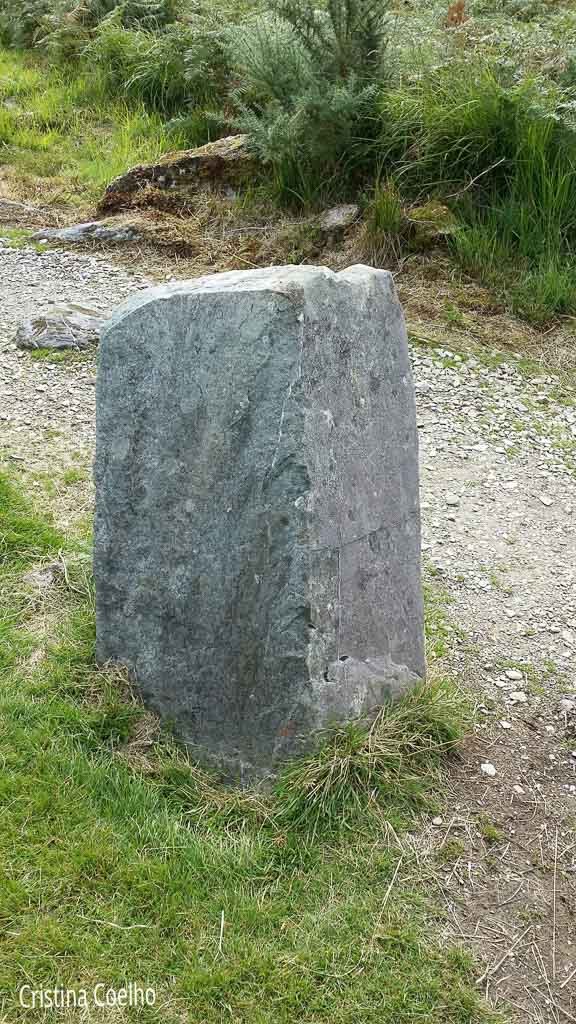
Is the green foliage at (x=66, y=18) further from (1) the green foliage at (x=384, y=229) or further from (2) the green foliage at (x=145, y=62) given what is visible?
(1) the green foliage at (x=384, y=229)

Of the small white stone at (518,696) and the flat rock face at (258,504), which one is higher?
the flat rock face at (258,504)

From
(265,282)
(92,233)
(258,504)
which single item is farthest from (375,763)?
(92,233)

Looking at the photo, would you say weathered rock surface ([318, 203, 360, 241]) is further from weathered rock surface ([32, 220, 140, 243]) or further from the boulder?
weathered rock surface ([32, 220, 140, 243])

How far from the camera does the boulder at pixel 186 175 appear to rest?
6348 mm

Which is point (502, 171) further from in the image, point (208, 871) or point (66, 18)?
point (66, 18)

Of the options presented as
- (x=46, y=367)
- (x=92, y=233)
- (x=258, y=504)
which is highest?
(x=258, y=504)

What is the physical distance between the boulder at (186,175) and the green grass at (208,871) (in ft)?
14.2

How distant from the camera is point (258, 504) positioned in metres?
2.50

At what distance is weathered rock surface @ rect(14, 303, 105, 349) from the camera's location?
5.11m

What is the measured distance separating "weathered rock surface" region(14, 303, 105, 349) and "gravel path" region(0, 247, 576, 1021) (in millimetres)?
120

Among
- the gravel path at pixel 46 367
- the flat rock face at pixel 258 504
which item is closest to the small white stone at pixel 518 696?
the flat rock face at pixel 258 504

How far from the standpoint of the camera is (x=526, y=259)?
5395 mm

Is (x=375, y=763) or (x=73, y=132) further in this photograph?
(x=73, y=132)

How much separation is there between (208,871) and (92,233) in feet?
15.9
